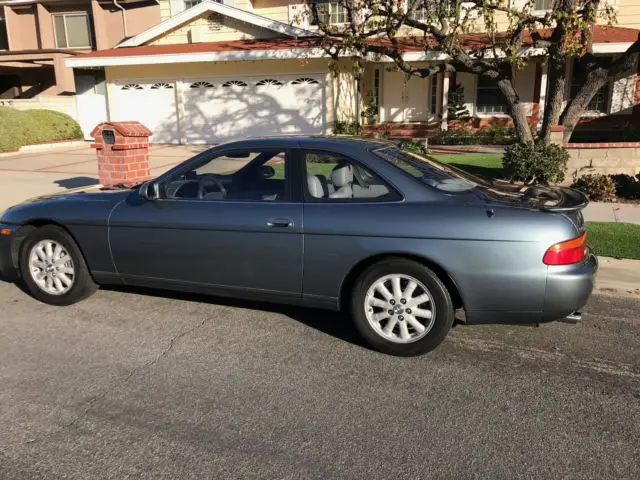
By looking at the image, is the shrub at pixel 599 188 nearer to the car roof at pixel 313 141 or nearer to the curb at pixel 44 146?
the car roof at pixel 313 141

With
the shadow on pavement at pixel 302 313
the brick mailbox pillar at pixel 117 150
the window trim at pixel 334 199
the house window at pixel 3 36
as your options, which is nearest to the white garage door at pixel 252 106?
the brick mailbox pillar at pixel 117 150

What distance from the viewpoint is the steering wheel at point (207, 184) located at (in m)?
4.71

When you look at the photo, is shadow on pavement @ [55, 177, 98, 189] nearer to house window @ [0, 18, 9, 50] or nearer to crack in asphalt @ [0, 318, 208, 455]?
crack in asphalt @ [0, 318, 208, 455]

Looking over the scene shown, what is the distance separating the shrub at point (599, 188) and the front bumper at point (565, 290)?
20.7 ft

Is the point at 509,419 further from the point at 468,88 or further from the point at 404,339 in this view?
the point at 468,88

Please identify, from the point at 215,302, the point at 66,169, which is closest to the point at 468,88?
the point at 66,169

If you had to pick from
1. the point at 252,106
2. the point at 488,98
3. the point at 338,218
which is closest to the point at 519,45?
the point at 338,218

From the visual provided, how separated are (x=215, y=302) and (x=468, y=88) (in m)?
16.5

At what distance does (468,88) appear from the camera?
1938 cm

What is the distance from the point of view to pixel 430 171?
443 cm

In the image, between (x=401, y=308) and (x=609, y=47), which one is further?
(x=609, y=47)

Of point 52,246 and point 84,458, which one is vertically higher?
point 52,246

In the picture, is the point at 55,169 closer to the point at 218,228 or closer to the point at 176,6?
the point at 176,6

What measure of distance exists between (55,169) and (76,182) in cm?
282
